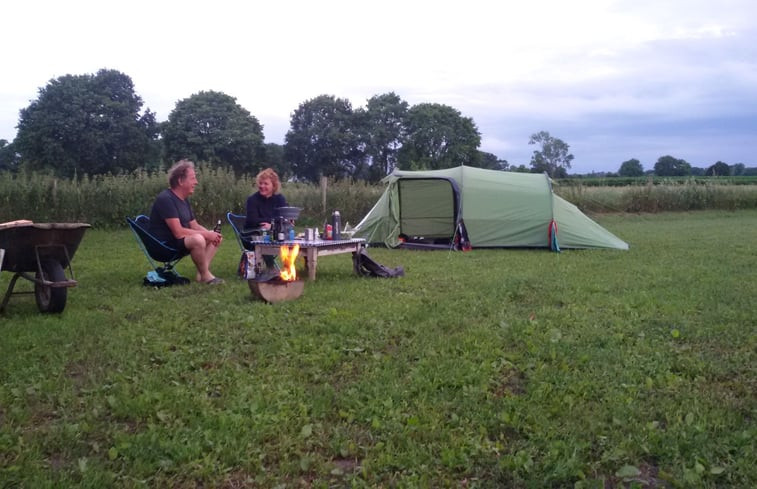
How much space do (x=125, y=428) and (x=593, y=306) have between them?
4029mm

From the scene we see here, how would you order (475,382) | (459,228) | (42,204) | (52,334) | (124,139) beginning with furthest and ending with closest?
(124,139) → (42,204) → (459,228) → (52,334) → (475,382)

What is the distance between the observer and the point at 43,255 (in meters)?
4.95

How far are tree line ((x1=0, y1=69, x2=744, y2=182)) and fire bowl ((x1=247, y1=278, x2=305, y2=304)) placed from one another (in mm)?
25419

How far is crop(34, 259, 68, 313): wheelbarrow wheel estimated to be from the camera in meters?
4.89

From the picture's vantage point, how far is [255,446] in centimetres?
269

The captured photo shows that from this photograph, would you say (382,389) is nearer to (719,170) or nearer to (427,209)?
(427,209)

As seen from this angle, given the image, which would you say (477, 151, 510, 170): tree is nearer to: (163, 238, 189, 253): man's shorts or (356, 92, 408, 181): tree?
(356, 92, 408, 181): tree

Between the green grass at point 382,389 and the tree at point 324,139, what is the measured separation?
36858 mm

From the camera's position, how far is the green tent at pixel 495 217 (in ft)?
34.3

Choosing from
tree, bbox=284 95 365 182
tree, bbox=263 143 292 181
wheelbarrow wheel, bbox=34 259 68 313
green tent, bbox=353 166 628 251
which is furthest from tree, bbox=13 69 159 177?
wheelbarrow wheel, bbox=34 259 68 313

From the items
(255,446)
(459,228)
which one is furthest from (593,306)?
(459,228)

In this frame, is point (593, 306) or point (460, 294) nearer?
point (593, 306)

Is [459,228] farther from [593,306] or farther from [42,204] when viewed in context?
[42,204]

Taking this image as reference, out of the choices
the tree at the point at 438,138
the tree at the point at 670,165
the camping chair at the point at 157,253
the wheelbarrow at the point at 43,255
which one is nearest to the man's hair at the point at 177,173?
the camping chair at the point at 157,253
